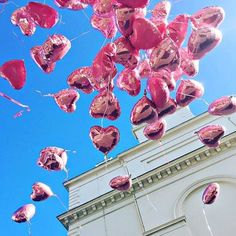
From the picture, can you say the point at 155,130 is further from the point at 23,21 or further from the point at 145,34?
the point at 23,21

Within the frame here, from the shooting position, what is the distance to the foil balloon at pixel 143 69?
507 centimetres

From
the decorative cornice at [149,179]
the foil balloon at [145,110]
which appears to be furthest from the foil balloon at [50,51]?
the decorative cornice at [149,179]

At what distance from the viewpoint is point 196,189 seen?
12.7 m

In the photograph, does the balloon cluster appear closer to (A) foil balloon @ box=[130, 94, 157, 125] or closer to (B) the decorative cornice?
(A) foil balloon @ box=[130, 94, 157, 125]

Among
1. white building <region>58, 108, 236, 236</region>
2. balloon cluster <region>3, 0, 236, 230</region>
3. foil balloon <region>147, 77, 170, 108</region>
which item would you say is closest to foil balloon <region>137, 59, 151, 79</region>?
balloon cluster <region>3, 0, 236, 230</region>

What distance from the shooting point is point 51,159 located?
6043mm

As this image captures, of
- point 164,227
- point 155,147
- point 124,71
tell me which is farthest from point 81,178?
point 124,71

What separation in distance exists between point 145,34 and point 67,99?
6.01 feet

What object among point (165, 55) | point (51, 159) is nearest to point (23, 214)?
point (51, 159)

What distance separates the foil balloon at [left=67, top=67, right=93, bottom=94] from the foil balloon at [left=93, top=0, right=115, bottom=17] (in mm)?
826

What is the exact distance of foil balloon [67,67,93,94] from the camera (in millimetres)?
5086

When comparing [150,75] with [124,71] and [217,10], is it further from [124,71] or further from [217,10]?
[217,10]

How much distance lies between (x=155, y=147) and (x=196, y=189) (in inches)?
167

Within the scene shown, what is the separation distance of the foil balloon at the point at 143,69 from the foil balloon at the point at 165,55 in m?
0.58
